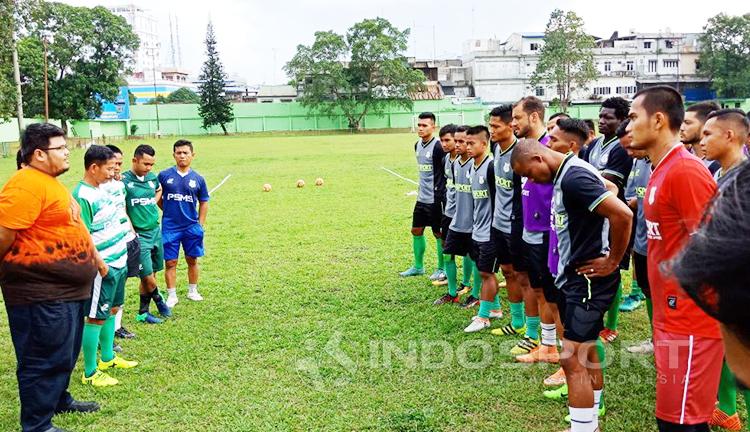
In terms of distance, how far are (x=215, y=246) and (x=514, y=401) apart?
7.86 meters

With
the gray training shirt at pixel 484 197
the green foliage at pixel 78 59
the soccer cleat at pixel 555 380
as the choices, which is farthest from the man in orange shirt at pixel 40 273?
the green foliage at pixel 78 59

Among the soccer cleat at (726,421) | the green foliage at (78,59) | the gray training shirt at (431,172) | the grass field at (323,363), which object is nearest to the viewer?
the soccer cleat at (726,421)

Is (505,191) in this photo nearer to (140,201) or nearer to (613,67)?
(140,201)

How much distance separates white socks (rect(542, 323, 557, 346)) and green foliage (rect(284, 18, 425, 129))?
66.7m

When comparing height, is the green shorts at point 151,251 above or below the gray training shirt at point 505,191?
below

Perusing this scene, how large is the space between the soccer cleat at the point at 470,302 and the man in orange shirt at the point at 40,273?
179 inches

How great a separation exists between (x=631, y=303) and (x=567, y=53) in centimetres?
6388

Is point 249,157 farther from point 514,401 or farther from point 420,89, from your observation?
point 420,89

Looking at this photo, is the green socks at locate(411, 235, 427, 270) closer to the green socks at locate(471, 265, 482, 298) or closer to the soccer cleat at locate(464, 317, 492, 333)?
the green socks at locate(471, 265, 482, 298)

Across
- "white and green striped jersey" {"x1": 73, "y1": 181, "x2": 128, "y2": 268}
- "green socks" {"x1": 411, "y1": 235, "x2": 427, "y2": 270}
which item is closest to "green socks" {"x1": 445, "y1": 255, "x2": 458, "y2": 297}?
"green socks" {"x1": 411, "y1": 235, "x2": 427, "y2": 270}

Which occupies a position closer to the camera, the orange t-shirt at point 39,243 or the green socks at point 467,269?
the orange t-shirt at point 39,243

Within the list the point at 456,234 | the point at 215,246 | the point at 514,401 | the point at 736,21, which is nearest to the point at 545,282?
the point at 514,401

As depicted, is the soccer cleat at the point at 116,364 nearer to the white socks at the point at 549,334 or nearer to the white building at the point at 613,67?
the white socks at the point at 549,334

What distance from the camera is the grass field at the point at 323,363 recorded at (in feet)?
15.4
